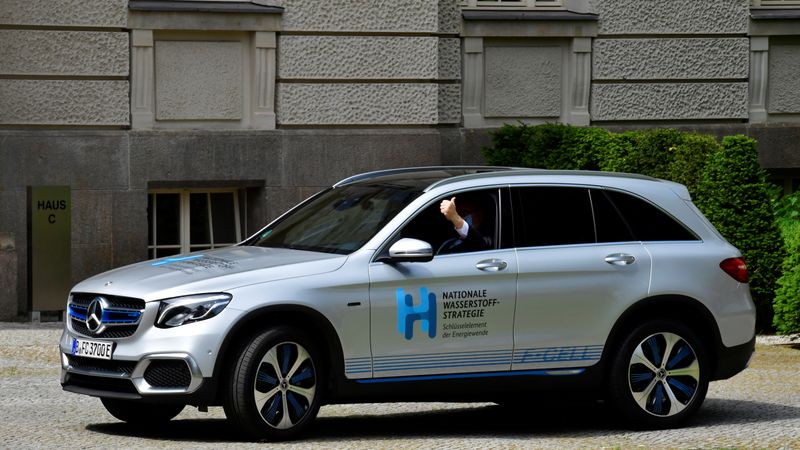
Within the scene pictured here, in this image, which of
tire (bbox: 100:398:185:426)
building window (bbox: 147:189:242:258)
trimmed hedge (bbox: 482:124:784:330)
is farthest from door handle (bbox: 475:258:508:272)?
building window (bbox: 147:189:242:258)

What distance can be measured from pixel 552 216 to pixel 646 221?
0.69 m

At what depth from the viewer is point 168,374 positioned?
8.19 meters

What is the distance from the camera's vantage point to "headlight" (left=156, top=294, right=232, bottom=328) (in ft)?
26.8

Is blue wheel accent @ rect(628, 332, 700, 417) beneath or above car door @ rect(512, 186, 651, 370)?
beneath

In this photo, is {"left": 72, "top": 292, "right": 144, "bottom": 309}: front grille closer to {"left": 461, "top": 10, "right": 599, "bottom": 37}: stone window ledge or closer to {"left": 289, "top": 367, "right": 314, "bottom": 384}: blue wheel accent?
{"left": 289, "top": 367, "right": 314, "bottom": 384}: blue wheel accent

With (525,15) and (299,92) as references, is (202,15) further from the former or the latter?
(525,15)

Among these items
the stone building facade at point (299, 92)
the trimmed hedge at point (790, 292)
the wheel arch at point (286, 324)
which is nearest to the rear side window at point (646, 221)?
the wheel arch at point (286, 324)

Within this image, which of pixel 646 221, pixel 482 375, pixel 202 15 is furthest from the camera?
pixel 202 15

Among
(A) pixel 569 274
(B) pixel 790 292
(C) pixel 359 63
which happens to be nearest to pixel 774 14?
(C) pixel 359 63

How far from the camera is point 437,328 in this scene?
8.71m

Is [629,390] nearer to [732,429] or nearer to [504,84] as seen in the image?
[732,429]

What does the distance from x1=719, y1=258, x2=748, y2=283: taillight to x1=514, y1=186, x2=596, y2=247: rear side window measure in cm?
91

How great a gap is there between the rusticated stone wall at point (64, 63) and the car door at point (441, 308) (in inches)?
296

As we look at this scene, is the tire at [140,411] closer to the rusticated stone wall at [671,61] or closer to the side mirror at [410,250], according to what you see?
the side mirror at [410,250]
